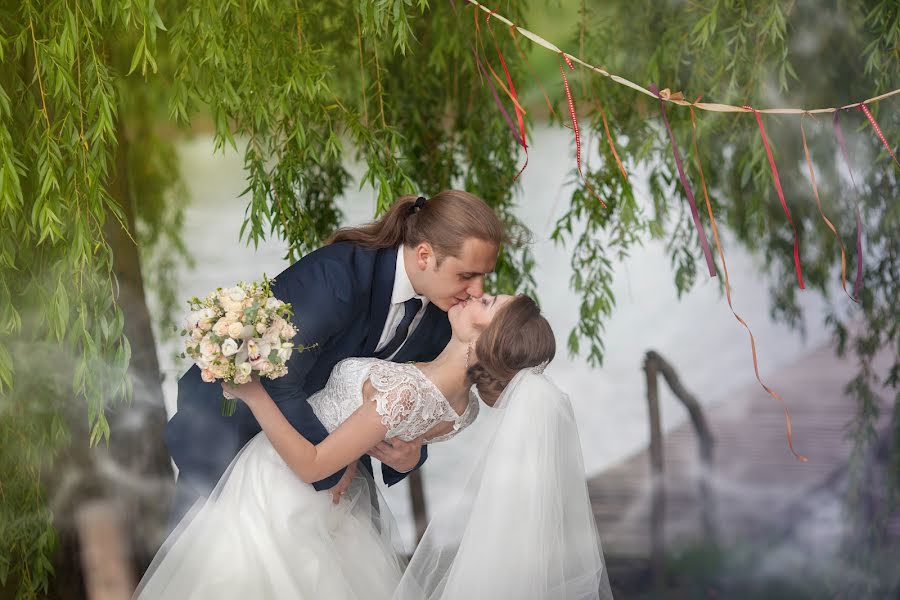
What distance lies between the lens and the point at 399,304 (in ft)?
7.61

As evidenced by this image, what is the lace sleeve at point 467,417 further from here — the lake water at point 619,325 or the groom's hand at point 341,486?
the lake water at point 619,325

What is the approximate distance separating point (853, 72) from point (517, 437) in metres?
2.04

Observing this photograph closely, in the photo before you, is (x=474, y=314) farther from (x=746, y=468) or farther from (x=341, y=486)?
(x=746, y=468)

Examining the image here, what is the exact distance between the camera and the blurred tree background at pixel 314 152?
240 centimetres

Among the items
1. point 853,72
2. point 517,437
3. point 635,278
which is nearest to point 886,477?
point 635,278

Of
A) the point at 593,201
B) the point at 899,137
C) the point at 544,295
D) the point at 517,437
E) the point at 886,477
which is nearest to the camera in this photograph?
the point at 517,437

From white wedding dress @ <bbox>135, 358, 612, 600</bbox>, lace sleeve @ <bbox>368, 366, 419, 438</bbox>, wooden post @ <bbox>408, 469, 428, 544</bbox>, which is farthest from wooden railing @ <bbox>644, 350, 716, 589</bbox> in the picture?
lace sleeve @ <bbox>368, 366, 419, 438</bbox>

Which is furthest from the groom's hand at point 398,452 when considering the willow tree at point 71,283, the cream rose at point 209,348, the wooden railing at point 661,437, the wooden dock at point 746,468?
the wooden railing at point 661,437

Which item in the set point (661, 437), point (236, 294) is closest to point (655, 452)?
point (661, 437)

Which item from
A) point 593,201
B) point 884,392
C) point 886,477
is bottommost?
point 886,477

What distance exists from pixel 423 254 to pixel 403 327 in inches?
8.1

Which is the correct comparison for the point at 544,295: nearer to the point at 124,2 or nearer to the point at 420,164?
the point at 420,164

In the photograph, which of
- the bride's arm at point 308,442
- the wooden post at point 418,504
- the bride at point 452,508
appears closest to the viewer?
the bride's arm at point 308,442

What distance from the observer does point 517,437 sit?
214cm
